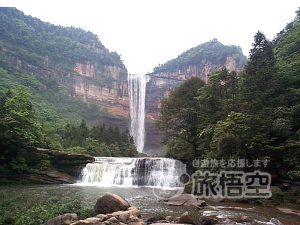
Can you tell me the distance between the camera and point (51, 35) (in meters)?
83.4

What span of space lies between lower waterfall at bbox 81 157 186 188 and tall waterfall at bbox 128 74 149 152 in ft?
136

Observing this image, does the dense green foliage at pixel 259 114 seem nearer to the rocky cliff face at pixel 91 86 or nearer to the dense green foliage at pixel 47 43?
the rocky cliff face at pixel 91 86

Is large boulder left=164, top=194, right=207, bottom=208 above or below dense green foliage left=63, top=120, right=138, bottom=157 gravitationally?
below

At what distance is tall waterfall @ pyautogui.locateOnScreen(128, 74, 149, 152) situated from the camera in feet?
206

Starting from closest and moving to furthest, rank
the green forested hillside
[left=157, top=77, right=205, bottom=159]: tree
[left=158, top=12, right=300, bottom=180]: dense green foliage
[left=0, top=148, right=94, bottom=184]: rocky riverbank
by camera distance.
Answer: [left=158, top=12, right=300, bottom=180]: dense green foliage
[left=0, top=148, right=94, bottom=184]: rocky riverbank
the green forested hillside
[left=157, top=77, right=205, bottom=159]: tree

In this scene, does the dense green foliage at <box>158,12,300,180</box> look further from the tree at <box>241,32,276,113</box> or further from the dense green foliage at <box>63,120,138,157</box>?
the dense green foliage at <box>63,120,138,157</box>

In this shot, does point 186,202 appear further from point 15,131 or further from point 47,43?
point 47,43

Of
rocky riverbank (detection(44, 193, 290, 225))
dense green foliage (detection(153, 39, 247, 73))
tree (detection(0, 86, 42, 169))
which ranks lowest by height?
rocky riverbank (detection(44, 193, 290, 225))

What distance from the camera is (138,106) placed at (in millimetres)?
67625

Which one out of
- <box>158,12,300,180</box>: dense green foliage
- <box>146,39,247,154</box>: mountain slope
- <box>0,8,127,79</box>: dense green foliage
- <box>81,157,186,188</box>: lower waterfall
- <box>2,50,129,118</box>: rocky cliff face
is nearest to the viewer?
<box>158,12,300,180</box>: dense green foliage

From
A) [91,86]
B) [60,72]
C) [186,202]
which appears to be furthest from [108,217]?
[60,72]

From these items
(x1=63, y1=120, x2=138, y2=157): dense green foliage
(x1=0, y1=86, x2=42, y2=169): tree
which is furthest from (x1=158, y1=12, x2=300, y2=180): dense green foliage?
(x1=63, y1=120, x2=138, y2=157): dense green foliage

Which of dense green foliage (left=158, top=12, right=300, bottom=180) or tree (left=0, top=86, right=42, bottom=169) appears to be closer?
dense green foliage (left=158, top=12, right=300, bottom=180)

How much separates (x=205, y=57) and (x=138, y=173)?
6767cm
